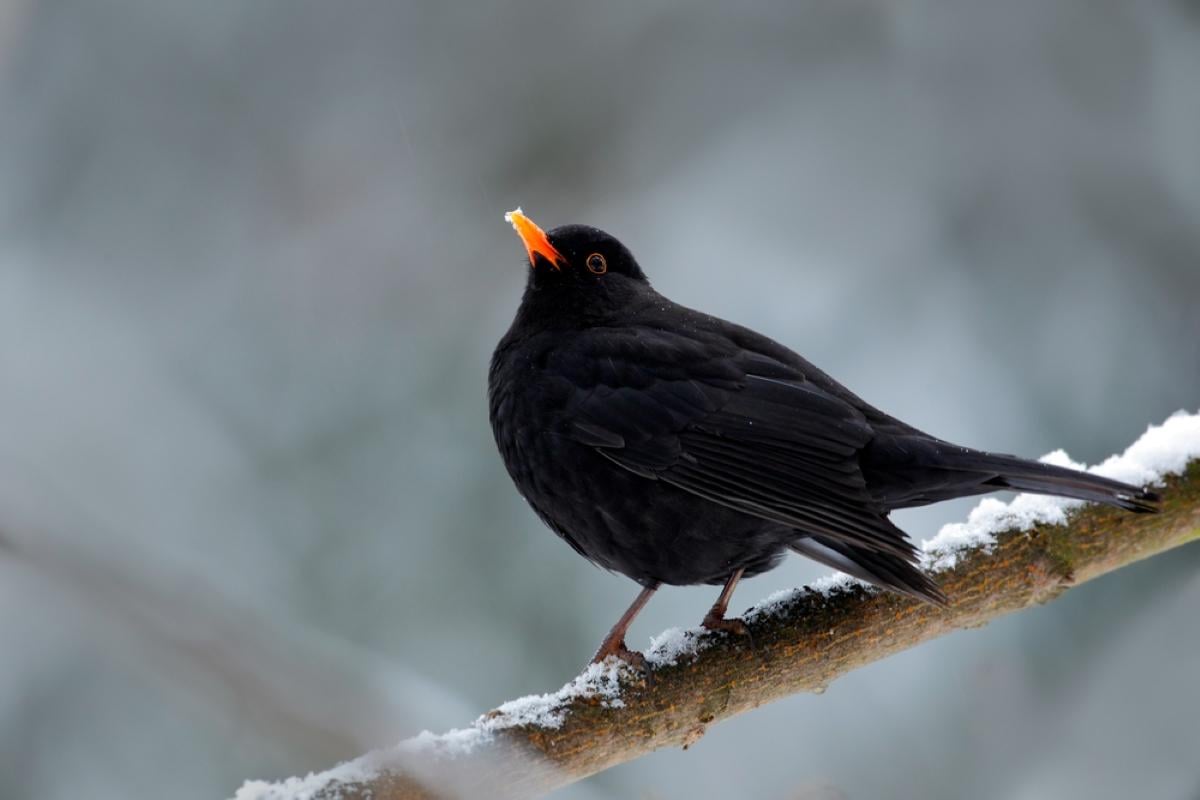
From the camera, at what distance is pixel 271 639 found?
1.16 m

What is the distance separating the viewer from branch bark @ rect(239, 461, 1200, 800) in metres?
2.62

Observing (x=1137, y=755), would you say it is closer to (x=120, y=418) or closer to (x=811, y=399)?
(x=811, y=399)

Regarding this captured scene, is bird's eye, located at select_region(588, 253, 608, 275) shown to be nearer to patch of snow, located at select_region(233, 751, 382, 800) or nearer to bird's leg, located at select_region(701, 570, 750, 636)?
bird's leg, located at select_region(701, 570, 750, 636)

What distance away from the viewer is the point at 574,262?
398cm

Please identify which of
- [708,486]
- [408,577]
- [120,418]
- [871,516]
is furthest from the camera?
[408,577]

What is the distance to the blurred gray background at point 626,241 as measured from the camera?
14.6ft

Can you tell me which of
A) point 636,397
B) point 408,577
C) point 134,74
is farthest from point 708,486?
point 134,74

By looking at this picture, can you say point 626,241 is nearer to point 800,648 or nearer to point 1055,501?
point 1055,501

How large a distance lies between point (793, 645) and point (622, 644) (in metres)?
0.51

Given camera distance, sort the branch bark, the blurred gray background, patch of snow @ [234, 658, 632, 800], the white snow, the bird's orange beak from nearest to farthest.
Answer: patch of snow @ [234, 658, 632, 800] < the branch bark < the white snow < the bird's orange beak < the blurred gray background

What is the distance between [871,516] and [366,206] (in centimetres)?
316

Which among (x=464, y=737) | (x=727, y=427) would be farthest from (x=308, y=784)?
(x=727, y=427)

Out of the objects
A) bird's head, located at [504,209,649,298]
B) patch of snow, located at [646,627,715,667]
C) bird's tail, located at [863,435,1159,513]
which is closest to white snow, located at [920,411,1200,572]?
bird's tail, located at [863,435,1159,513]

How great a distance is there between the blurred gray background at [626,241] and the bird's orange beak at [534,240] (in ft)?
3.96
